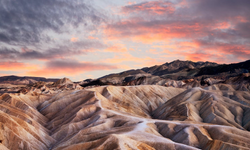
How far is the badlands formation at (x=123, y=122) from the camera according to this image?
38.1 meters

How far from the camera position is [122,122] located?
52969mm

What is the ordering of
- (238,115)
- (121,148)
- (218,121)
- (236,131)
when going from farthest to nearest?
(238,115) → (218,121) → (236,131) → (121,148)

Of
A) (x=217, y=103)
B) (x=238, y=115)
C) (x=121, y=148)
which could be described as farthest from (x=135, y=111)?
(x=121, y=148)

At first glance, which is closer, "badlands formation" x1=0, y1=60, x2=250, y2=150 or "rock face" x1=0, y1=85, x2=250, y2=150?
"badlands formation" x1=0, y1=60, x2=250, y2=150

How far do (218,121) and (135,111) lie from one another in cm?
3257

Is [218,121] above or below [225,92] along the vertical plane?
below

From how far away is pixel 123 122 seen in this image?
52781 millimetres

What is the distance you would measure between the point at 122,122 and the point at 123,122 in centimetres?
32

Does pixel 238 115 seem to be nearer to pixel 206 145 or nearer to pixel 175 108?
pixel 175 108

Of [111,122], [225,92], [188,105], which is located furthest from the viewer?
[225,92]

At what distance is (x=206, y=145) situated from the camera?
130 feet

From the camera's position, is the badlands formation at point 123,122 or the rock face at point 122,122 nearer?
the badlands formation at point 123,122

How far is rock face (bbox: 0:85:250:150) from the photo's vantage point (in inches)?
1508

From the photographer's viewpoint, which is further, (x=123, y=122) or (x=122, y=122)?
(x=122, y=122)
